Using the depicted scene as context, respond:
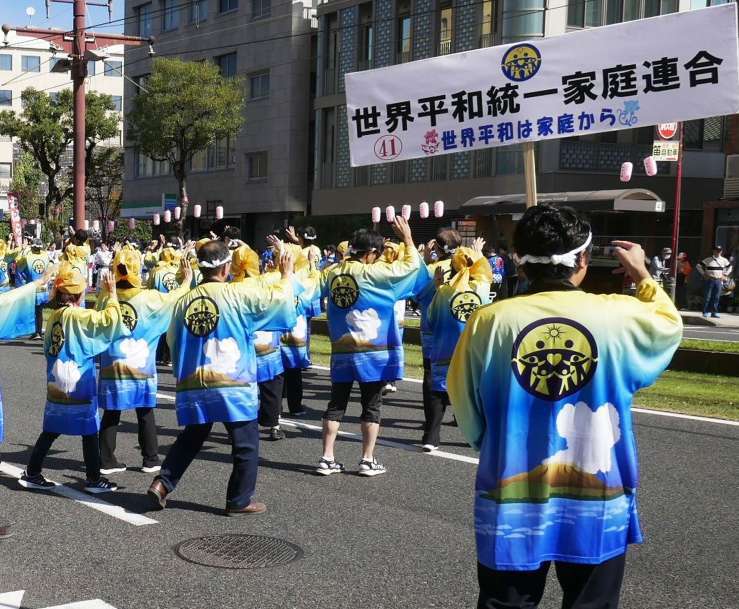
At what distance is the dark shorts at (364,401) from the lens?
739 cm

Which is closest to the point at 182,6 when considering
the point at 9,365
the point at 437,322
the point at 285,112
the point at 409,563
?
the point at 285,112

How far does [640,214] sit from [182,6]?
29.7m

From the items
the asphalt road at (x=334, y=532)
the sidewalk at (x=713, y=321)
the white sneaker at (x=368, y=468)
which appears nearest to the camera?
the asphalt road at (x=334, y=532)

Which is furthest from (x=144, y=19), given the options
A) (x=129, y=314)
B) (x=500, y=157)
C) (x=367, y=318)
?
(x=367, y=318)

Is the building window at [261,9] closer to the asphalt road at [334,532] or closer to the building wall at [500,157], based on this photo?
the building wall at [500,157]

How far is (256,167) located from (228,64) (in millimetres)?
5277

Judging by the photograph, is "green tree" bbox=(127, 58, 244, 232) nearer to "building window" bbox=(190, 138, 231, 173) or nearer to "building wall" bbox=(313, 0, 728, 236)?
"building wall" bbox=(313, 0, 728, 236)

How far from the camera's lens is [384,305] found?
25.1 feet

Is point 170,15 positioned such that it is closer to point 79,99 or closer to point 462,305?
point 79,99

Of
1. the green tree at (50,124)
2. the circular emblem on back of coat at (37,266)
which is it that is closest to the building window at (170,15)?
the green tree at (50,124)

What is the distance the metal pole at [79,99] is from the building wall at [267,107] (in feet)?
61.2

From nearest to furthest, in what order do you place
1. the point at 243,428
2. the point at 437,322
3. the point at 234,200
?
1. the point at 243,428
2. the point at 437,322
3. the point at 234,200

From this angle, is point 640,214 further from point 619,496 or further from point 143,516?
point 619,496

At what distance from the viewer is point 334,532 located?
5906 mm
